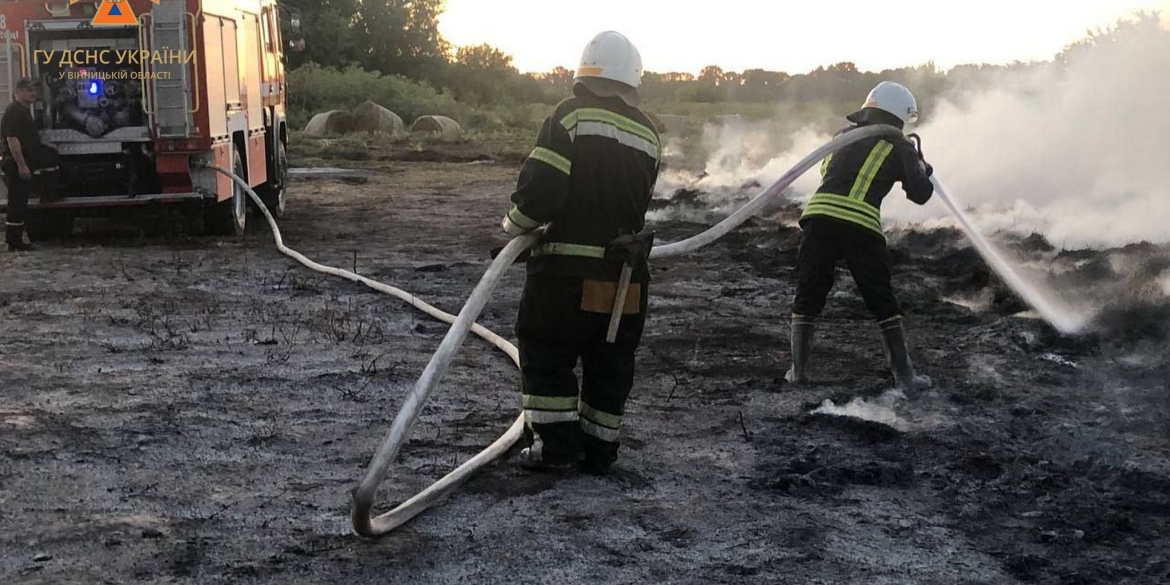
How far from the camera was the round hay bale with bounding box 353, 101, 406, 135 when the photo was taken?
124ft

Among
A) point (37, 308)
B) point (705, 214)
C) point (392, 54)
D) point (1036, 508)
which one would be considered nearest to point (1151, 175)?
point (705, 214)

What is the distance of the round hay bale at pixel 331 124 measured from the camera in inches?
1453

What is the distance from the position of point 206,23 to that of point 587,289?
832 cm

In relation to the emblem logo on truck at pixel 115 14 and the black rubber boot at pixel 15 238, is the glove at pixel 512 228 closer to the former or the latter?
the emblem logo on truck at pixel 115 14

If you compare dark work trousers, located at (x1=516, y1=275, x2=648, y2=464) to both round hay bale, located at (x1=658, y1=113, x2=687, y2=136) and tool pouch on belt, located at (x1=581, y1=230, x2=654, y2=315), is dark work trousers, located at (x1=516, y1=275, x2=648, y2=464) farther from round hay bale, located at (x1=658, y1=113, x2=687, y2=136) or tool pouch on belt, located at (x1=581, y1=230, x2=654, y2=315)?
round hay bale, located at (x1=658, y1=113, x2=687, y2=136)

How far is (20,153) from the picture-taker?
10953mm

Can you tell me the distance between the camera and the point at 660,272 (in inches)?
411

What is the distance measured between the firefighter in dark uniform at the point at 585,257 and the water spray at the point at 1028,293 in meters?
2.91

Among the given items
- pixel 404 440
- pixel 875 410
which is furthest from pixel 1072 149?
pixel 404 440

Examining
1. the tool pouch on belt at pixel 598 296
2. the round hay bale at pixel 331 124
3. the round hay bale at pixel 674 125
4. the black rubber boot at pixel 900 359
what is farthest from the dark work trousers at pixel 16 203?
the round hay bale at pixel 674 125

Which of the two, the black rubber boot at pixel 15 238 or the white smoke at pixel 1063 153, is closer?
the white smoke at pixel 1063 153

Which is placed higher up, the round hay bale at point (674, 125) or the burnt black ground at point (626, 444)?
the round hay bale at point (674, 125)

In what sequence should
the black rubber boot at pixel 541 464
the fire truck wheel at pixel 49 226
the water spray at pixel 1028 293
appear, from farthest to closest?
the fire truck wheel at pixel 49 226 → the water spray at pixel 1028 293 → the black rubber boot at pixel 541 464

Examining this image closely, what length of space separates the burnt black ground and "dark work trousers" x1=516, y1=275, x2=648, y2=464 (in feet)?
0.59
